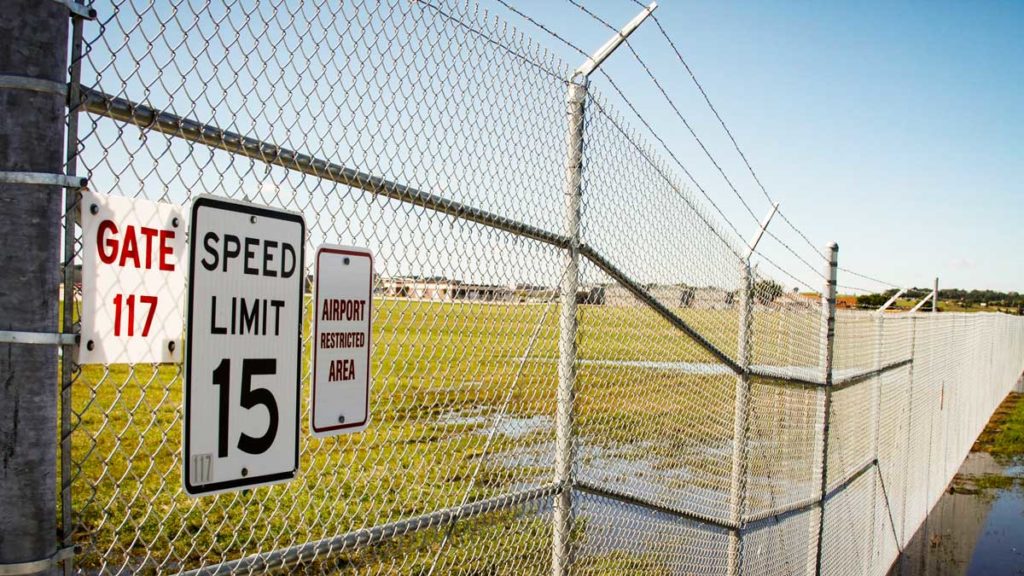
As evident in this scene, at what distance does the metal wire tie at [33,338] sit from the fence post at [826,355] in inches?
245

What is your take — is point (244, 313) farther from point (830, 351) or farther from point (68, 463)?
point (830, 351)

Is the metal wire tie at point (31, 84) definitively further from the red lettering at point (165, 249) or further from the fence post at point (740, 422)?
the fence post at point (740, 422)

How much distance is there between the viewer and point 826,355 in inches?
274

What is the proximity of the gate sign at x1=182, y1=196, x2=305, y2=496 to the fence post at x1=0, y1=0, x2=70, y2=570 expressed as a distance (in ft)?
0.91

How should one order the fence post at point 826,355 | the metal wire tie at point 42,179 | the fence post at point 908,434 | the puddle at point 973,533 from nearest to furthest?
the metal wire tie at point 42,179 < the fence post at point 826,355 < the puddle at point 973,533 < the fence post at point 908,434

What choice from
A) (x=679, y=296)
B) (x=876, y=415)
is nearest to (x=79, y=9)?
(x=679, y=296)

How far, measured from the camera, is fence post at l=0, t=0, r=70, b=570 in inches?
62.0

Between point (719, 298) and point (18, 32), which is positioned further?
point (719, 298)

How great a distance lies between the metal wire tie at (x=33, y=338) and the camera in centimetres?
157

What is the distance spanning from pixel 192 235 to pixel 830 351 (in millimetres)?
6293

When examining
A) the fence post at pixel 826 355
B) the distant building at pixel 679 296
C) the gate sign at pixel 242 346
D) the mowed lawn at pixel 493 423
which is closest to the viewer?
the gate sign at pixel 242 346

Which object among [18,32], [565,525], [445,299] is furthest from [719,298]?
[18,32]

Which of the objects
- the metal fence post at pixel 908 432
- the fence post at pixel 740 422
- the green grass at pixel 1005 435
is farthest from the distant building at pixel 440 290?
the green grass at pixel 1005 435

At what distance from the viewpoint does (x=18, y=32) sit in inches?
62.6
